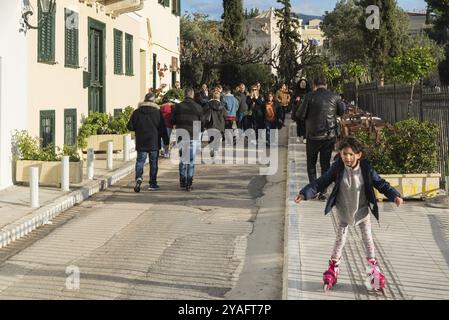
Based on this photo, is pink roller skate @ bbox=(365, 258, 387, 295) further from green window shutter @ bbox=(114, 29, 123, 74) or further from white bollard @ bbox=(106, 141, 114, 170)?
green window shutter @ bbox=(114, 29, 123, 74)

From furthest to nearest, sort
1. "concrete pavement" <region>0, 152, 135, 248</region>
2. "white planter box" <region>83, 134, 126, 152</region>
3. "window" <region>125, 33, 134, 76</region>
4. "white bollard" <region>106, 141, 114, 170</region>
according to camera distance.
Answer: "window" <region>125, 33, 134, 76</region> → "white planter box" <region>83, 134, 126, 152</region> → "white bollard" <region>106, 141, 114, 170</region> → "concrete pavement" <region>0, 152, 135, 248</region>

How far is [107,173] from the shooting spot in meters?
13.6

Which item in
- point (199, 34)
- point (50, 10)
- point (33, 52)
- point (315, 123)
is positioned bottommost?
point (315, 123)

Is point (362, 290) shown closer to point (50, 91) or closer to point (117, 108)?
point (50, 91)

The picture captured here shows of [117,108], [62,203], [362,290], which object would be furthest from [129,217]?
[117,108]

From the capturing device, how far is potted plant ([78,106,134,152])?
1608 cm

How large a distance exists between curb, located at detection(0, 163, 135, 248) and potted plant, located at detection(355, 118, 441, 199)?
4640 millimetres

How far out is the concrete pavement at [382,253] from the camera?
581 centimetres

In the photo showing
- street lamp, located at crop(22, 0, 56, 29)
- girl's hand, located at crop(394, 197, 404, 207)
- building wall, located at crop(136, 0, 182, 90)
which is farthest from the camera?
building wall, located at crop(136, 0, 182, 90)

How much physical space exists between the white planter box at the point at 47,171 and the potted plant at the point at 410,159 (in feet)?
16.5

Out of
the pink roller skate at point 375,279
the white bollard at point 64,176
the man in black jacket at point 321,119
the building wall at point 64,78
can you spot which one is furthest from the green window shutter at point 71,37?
the pink roller skate at point 375,279

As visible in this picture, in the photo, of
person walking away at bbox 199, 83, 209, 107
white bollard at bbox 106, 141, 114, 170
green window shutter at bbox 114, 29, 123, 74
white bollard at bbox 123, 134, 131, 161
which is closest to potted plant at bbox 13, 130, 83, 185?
white bollard at bbox 106, 141, 114, 170

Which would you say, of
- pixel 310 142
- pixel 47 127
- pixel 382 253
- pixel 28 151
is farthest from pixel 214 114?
pixel 382 253

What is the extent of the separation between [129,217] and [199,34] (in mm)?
38790
